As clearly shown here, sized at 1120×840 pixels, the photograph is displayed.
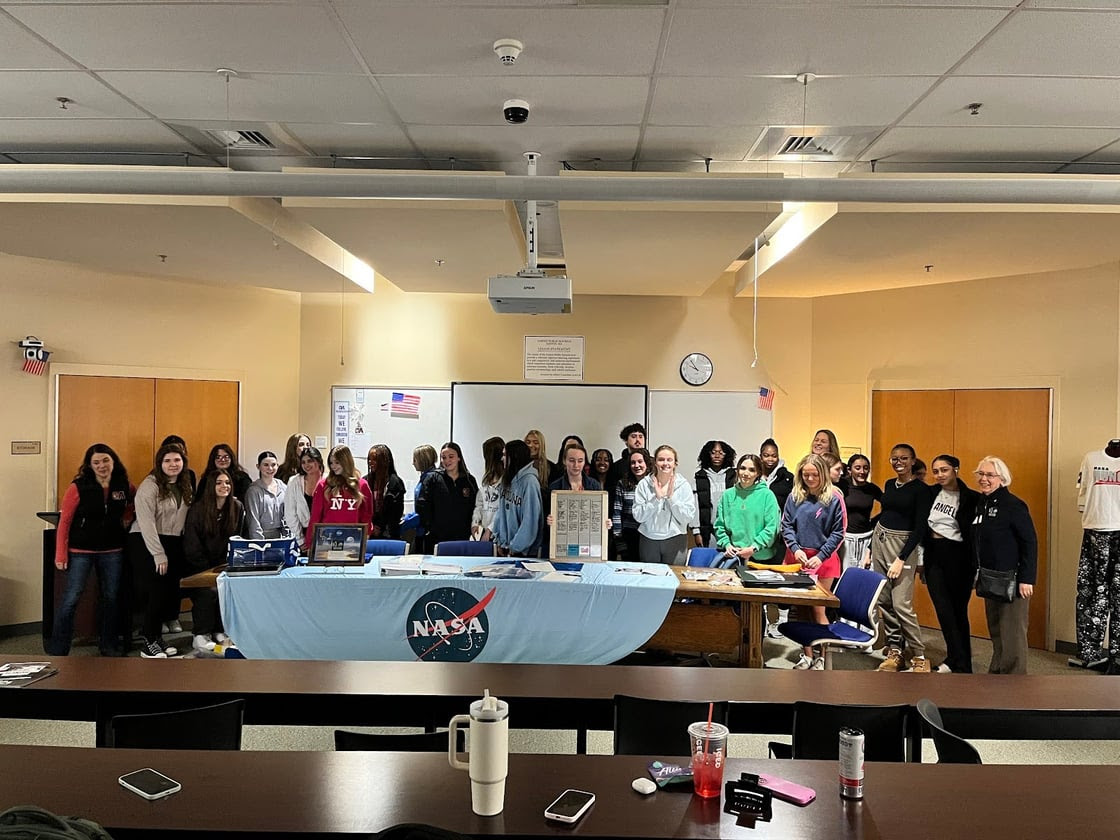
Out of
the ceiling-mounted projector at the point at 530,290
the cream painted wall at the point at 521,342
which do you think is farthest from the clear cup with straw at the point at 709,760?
the cream painted wall at the point at 521,342

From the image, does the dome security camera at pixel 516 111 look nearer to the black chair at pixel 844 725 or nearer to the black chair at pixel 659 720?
the black chair at pixel 659 720

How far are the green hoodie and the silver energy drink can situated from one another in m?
3.61

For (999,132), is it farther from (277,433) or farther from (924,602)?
(277,433)

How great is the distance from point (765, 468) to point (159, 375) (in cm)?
538

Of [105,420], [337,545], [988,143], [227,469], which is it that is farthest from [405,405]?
[988,143]

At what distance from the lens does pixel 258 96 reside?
12.0 ft

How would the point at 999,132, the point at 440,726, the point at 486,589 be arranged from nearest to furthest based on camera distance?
the point at 440,726 → the point at 999,132 → the point at 486,589

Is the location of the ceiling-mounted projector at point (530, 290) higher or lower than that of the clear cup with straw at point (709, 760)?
higher

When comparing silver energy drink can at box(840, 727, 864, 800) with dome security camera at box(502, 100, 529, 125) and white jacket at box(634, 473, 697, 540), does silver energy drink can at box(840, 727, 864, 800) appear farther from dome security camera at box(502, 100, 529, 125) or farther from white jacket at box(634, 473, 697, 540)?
white jacket at box(634, 473, 697, 540)

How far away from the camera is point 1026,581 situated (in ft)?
15.5

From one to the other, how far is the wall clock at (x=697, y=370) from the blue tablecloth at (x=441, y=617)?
3.42 m

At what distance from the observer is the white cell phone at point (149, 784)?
1.94 meters

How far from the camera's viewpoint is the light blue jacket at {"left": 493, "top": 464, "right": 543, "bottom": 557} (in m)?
5.46

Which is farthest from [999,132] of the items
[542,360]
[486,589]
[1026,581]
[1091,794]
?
[542,360]
